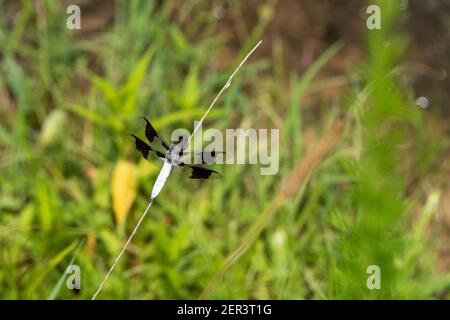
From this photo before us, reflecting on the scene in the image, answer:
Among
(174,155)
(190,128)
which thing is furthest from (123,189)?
(174,155)

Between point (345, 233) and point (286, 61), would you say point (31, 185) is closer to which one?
point (286, 61)

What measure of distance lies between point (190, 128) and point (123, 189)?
26 cm

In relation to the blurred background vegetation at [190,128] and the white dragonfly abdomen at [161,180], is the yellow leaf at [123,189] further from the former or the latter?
the white dragonfly abdomen at [161,180]

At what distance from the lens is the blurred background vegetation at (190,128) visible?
1272 mm

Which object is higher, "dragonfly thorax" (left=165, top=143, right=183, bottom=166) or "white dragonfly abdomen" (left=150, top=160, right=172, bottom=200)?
"dragonfly thorax" (left=165, top=143, right=183, bottom=166)

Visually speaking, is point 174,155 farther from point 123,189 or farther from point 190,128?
point 190,128

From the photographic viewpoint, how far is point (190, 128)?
1.55 m

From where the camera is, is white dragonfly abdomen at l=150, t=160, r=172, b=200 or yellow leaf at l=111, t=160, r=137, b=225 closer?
white dragonfly abdomen at l=150, t=160, r=172, b=200

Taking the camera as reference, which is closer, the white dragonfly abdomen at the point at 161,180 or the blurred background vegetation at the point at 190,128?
the white dragonfly abdomen at the point at 161,180

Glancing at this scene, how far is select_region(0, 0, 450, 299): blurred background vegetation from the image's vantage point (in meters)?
1.27

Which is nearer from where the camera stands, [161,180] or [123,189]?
[161,180]

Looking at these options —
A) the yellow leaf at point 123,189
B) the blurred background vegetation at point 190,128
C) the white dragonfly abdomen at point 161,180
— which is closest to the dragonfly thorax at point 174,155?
the white dragonfly abdomen at point 161,180

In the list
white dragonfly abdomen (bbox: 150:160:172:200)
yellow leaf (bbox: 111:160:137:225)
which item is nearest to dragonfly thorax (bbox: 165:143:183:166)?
white dragonfly abdomen (bbox: 150:160:172:200)

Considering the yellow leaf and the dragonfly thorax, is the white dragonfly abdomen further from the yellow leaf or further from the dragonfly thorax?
the yellow leaf
